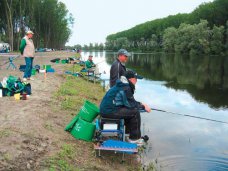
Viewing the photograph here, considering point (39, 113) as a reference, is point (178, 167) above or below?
below

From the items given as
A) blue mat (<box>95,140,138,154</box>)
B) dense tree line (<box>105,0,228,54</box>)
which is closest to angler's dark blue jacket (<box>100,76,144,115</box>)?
blue mat (<box>95,140,138,154</box>)

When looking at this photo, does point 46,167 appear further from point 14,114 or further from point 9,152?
point 14,114

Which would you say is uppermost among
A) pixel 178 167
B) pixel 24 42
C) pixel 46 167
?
pixel 24 42

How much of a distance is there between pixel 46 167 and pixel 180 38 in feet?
319

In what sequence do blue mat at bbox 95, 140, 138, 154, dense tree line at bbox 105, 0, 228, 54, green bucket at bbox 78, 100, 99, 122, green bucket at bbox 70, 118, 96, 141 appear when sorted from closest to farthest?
1. blue mat at bbox 95, 140, 138, 154
2. green bucket at bbox 70, 118, 96, 141
3. green bucket at bbox 78, 100, 99, 122
4. dense tree line at bbox 105, 0, 228, 54

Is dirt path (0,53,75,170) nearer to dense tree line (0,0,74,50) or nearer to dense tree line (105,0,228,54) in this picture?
dense tree line (0,0,74,50)

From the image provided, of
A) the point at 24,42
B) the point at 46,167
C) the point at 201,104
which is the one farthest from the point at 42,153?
the point at 201,104

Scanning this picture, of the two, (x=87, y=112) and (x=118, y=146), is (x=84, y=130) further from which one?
(x=118, y=146)

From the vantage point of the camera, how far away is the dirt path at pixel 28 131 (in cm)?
664

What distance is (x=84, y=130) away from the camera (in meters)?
8.54

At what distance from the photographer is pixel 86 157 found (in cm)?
778

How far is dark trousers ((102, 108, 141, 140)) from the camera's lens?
26.6 ft

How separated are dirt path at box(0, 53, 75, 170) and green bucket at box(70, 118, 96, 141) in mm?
330

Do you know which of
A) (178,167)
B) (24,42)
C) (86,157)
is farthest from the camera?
(24,42)
